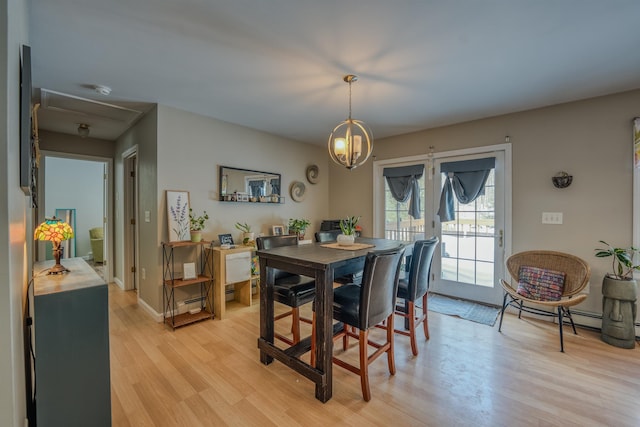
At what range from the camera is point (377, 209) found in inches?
179

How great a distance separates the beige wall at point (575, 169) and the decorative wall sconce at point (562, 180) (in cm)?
5

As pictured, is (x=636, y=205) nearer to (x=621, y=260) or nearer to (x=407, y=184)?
(x=621, y=260)

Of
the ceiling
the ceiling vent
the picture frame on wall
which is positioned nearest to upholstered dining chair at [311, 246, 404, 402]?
the ceiling

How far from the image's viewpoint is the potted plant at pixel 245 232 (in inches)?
145

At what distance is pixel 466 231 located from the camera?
3742 mm

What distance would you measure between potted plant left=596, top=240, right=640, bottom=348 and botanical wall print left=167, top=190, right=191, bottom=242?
434cm

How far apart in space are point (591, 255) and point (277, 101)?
3.70m

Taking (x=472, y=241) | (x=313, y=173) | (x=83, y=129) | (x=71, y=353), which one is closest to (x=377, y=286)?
(x=71, y=353)

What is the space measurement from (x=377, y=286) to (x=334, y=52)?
1.74 m

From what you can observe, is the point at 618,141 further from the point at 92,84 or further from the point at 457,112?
the point at 92,84

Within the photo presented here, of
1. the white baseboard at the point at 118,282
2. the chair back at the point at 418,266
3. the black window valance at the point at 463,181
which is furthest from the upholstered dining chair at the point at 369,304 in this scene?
the white baseboard at the point at 118,282

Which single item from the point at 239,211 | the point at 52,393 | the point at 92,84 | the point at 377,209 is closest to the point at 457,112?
the point at 377,209

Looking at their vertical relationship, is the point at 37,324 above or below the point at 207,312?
above

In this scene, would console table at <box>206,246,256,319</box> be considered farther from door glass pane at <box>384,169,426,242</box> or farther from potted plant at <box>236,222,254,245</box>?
door glass pane at <box>384,169,426,242</box>
